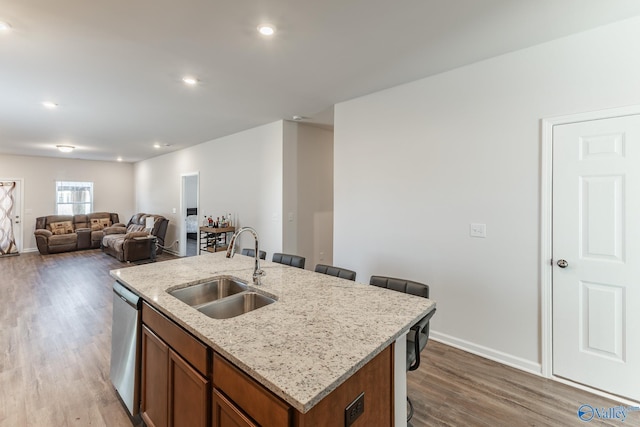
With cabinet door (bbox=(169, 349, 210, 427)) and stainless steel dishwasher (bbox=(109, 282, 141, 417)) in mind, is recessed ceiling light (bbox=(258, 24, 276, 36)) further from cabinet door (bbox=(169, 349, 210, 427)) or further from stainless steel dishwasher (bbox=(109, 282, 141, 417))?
cabinet door (bbox=(169, 349, 210, 427))

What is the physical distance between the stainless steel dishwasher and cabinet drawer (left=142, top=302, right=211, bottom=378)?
140mm

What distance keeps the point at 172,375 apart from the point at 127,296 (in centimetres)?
73

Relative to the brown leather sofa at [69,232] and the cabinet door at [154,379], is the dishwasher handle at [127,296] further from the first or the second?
the brown leather sofa at [69,232]

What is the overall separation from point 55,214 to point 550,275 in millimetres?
11287

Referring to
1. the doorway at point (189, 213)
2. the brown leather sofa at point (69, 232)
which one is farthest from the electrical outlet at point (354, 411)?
the brown leather sofa at point (69, 232)

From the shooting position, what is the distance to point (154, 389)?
170 centimetres

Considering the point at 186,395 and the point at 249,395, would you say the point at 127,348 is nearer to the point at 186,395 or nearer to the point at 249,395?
the point at 186,395

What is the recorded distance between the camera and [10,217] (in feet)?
25.2

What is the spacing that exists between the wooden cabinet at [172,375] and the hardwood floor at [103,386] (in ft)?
1.55

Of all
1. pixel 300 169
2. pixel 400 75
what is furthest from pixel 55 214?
pixel 400 75

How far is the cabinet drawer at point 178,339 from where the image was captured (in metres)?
1.30

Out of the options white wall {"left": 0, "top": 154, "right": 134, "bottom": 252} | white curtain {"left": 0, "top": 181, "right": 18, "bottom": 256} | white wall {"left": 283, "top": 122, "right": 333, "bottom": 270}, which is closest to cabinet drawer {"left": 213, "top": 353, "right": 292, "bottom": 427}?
white wall {"left": 283, "top": 122, "right": 333, "bottom": 270}

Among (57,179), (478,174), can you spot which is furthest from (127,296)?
(57,179)

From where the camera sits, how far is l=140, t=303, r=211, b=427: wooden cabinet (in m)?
1.30
